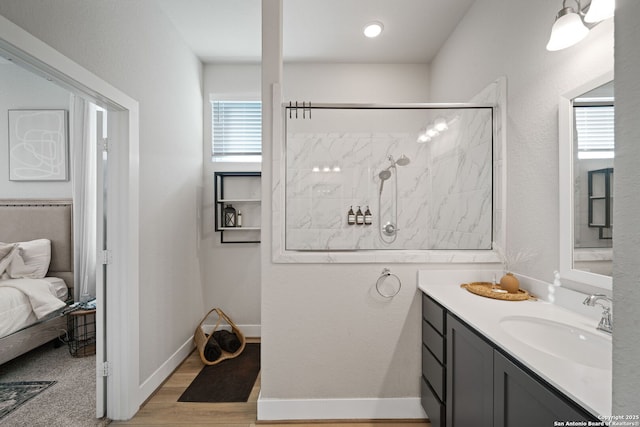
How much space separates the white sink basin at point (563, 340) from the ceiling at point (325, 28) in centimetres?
229

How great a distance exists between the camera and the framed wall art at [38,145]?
3.15m

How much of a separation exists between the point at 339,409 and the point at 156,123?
240cm

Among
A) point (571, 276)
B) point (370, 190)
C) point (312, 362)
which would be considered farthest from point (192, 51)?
point (571, 276)

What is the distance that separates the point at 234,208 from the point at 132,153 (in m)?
1.28

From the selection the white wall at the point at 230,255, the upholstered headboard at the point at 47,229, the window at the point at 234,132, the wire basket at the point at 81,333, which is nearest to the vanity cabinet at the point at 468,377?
the white wall at the point at 230,255

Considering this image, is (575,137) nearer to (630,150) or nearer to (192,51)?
(630,150)

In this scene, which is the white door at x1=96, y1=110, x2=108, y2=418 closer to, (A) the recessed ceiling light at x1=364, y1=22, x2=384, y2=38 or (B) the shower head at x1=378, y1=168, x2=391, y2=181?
(B) the shower head at x1=378, y1=168, x2=391, y2=181

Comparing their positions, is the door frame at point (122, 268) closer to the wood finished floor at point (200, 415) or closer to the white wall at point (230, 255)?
the wood finished floor at point (200, 415)

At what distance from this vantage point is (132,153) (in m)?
2.02

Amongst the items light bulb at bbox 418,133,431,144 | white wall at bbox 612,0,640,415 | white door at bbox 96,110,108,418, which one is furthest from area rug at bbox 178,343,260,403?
light bulb at bbox 418,133,431,144

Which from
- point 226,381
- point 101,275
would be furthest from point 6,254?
point 226,381

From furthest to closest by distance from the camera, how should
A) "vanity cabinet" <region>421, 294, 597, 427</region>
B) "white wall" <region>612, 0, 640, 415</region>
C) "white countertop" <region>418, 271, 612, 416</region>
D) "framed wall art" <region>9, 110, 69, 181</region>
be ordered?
"framed wall art" <region>9, 110, 69, 181</region> → "vanity cabinet" <region>421, 294, 597, 427</region> → "white countertop" <region>418, 271, 612, 416</region> → "white wall" <region>612, 0, 640, 415</region>

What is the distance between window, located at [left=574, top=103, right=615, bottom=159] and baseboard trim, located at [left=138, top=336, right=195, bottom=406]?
9.50 feet

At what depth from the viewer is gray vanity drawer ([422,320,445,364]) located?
1.61 meters
